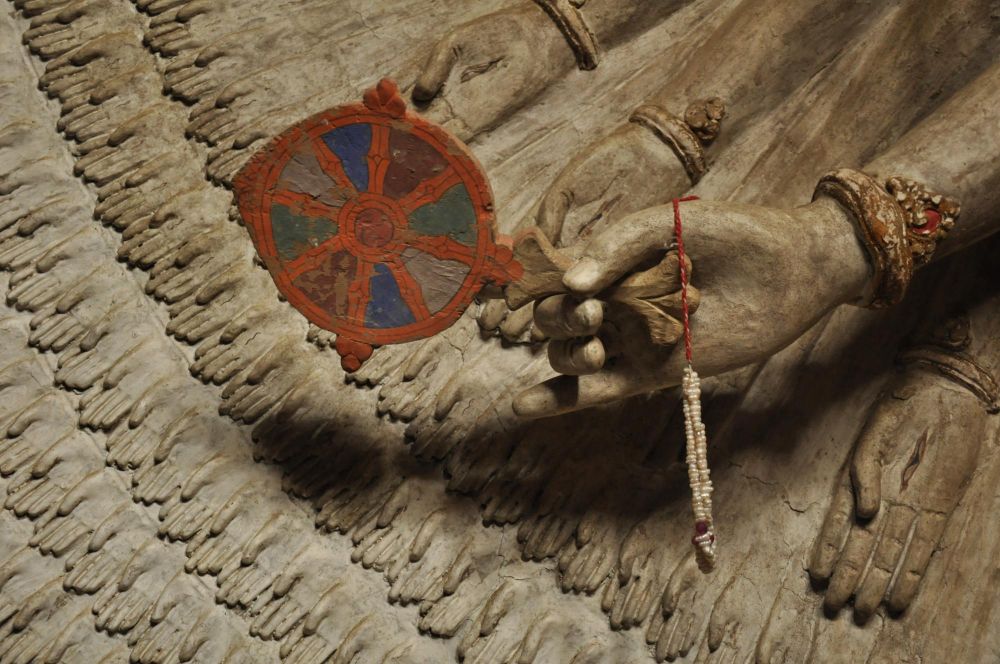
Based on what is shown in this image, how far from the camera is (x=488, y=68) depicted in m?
2.35

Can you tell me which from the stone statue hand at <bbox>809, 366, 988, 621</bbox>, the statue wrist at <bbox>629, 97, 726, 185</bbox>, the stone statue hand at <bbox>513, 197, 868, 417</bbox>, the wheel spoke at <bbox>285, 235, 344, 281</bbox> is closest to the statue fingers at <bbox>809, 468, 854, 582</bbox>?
the stone statue hand at <bbox>809, 366, 988, 621</bbox>

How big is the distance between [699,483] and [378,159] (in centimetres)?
78

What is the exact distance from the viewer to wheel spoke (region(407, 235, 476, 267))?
1.76 metres

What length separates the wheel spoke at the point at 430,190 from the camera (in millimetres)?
1707

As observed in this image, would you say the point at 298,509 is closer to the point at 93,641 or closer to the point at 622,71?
the point at 93,641

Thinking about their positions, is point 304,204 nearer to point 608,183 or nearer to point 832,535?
point 608,183

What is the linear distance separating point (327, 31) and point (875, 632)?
1855 millimetres

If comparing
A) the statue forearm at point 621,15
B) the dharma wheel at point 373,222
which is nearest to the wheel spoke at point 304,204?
the dharma wheel at point 373,222

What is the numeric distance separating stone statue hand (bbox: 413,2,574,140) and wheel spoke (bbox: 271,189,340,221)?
0.64m

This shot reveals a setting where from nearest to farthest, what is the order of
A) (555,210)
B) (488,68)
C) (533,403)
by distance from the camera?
(533,403), (555,210), (488,68)

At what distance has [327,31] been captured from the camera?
2432 millimetres

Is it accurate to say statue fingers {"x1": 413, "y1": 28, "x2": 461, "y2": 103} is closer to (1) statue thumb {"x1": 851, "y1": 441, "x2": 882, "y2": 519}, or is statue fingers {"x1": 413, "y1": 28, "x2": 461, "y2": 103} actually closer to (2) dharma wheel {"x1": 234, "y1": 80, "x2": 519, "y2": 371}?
(2) dharma wheel {"x1": 234, "y1": 80, "x2": 519, "y2": 371}

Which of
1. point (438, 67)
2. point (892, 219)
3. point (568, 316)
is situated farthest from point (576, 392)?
point (438, 67)

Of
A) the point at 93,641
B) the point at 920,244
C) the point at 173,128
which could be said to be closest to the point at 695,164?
the point at 920,244
